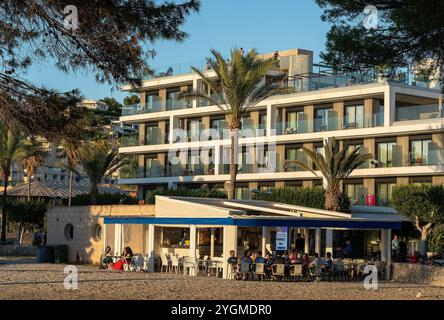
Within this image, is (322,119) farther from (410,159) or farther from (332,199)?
(332,199)

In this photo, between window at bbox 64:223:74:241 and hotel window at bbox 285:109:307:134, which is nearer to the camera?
window at bbox 64:223:74:241

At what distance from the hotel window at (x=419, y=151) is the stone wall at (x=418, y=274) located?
72.5 feet

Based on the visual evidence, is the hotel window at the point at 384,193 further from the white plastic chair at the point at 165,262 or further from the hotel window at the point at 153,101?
the white plastic chair at the point at 165,262

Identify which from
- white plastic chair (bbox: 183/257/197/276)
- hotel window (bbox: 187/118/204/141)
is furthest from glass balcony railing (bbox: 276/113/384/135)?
white plastic chair (bbox: 183/257/197/276)

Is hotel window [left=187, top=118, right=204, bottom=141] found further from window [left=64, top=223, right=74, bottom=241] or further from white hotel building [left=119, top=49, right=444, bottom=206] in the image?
window [left=64, top=223, right=74, bottom=241]

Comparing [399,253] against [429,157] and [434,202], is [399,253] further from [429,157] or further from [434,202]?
[429,157]

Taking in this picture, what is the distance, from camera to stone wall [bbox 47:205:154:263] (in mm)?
41188

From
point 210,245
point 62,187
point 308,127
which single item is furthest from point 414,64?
point 62,187

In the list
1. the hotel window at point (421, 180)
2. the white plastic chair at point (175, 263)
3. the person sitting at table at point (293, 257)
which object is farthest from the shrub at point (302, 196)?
the person sitting at table at point (293, 257)

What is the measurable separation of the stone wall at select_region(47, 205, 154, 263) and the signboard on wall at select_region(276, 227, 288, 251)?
7611 millimetres

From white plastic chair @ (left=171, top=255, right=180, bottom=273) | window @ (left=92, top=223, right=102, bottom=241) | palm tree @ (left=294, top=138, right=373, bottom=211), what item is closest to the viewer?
white plastic chair @ (left=171, top=255, right=180, bottom=273)

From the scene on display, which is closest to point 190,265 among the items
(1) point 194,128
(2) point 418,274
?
(2) point 418,274

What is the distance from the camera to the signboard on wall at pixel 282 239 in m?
34.5

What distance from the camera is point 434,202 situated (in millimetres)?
46594
